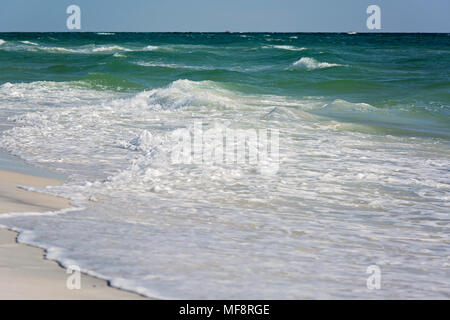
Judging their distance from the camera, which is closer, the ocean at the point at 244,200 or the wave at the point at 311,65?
the ocean at the point at 244,200

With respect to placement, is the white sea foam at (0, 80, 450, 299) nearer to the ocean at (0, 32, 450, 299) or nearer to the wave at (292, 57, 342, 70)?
the ocean at (0, 32, 450, 299)

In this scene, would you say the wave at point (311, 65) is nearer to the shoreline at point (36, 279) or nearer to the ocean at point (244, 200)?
the ocean at point (244, 200)

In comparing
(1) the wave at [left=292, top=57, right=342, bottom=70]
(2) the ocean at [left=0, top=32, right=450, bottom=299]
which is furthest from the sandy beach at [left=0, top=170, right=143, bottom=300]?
(1) the wave at [left=292, top=57, right=342, bottom=70]

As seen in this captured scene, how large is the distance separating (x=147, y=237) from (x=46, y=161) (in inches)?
147

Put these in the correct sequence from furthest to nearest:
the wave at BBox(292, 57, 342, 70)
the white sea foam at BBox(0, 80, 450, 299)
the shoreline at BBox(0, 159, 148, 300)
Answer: the wave at BBox(292, 57, 342, 70)
the white sea foam at BBox(0, 80, 450, 299)
the shoreline at BBox(0, 159, 148, 300)

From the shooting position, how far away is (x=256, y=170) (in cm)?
774

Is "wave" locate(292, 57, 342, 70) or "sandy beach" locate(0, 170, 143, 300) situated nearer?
"sandy beach" locate(0, 170, 143, 300)

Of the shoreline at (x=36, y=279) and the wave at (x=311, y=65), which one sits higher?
the wave at (x=311, y=65)

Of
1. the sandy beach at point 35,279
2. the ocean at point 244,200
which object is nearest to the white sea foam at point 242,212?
the ocean at point 244,200

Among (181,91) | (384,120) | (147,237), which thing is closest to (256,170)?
(147,237)

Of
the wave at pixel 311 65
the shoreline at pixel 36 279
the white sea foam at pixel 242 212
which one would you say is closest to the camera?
the shoreline at pixel 36 279

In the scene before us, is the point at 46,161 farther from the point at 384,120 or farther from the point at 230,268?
the point at 384,120

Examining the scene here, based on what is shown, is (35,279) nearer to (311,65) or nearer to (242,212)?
(242,212)

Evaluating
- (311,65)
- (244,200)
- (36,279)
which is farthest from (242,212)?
(311,65)
